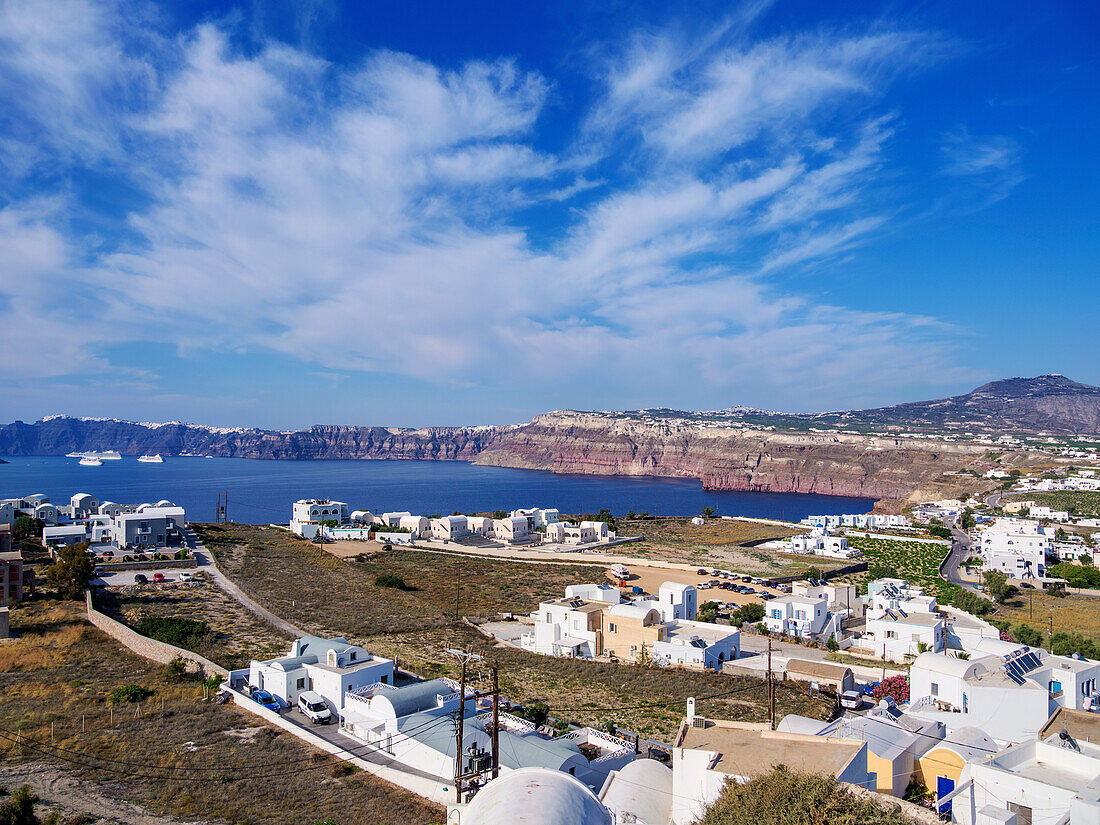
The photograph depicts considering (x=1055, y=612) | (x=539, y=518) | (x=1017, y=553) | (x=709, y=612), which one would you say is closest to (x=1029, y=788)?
(x=709, y=612)

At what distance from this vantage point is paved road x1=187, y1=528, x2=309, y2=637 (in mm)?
24234

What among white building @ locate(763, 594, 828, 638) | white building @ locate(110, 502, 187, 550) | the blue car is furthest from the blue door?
white building @ locate(110, 502, 187, 550)

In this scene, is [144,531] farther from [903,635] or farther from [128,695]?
[903,635]

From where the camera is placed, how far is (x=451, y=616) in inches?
1073

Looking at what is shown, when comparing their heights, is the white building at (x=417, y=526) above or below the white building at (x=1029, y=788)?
below

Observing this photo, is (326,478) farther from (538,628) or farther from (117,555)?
(538,628)

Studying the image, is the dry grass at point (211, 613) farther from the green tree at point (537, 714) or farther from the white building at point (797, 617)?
the white building at point (797, 617)

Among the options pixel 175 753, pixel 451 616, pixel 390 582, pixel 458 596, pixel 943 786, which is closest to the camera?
pixel 943 786

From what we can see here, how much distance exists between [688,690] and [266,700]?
1129 centimetres

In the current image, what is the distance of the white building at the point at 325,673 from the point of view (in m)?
15.9

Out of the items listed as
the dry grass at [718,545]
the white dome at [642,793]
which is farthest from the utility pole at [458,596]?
the white dome at [642,793]

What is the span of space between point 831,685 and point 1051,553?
3126cm

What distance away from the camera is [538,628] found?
23.4 m

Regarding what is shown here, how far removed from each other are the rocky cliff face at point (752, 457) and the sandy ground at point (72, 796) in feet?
336
